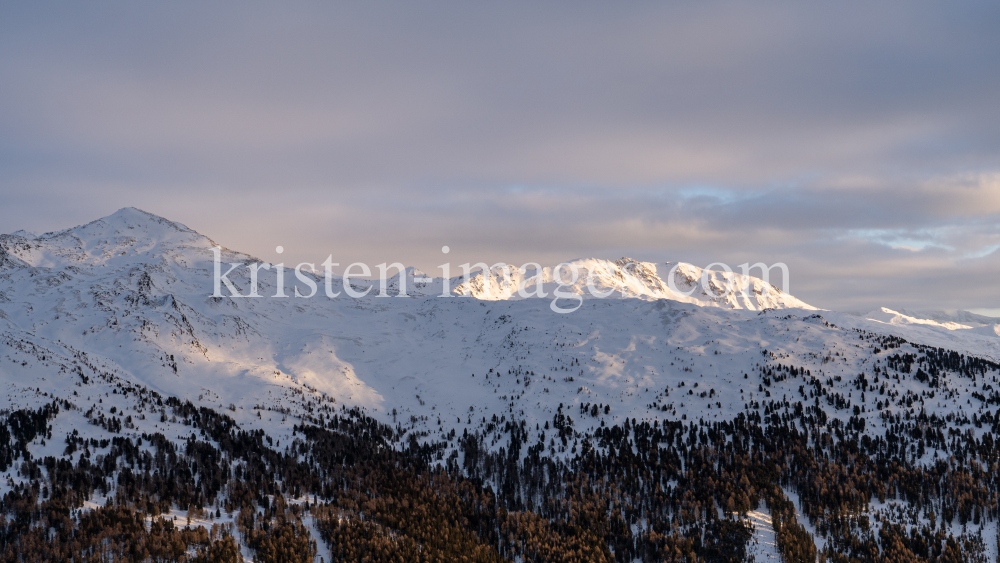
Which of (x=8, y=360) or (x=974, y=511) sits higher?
(x=8, y=360)

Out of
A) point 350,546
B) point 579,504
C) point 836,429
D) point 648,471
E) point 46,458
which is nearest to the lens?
point 350,546

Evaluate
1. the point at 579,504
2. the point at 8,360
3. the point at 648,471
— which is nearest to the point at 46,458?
the point at 8,360

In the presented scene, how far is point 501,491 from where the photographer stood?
146750mm

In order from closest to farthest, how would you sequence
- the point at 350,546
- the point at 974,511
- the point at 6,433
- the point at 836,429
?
1. the point at 350,546
2. the point at 6,433
3. the point at 974,511
4. the point at 836,429

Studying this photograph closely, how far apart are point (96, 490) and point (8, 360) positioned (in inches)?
3248

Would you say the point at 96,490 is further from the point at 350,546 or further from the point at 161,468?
the point at 350,546

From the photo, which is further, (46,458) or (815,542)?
(815,542)

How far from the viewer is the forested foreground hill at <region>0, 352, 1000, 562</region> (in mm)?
96062

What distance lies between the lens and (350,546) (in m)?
100

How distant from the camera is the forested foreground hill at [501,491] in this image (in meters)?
96.1

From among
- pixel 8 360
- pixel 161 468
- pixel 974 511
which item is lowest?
pixel 974 511

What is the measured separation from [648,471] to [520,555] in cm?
4367

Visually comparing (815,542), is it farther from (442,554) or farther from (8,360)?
(8,360)

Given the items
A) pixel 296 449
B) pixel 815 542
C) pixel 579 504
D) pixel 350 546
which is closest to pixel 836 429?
pixel 815 542
